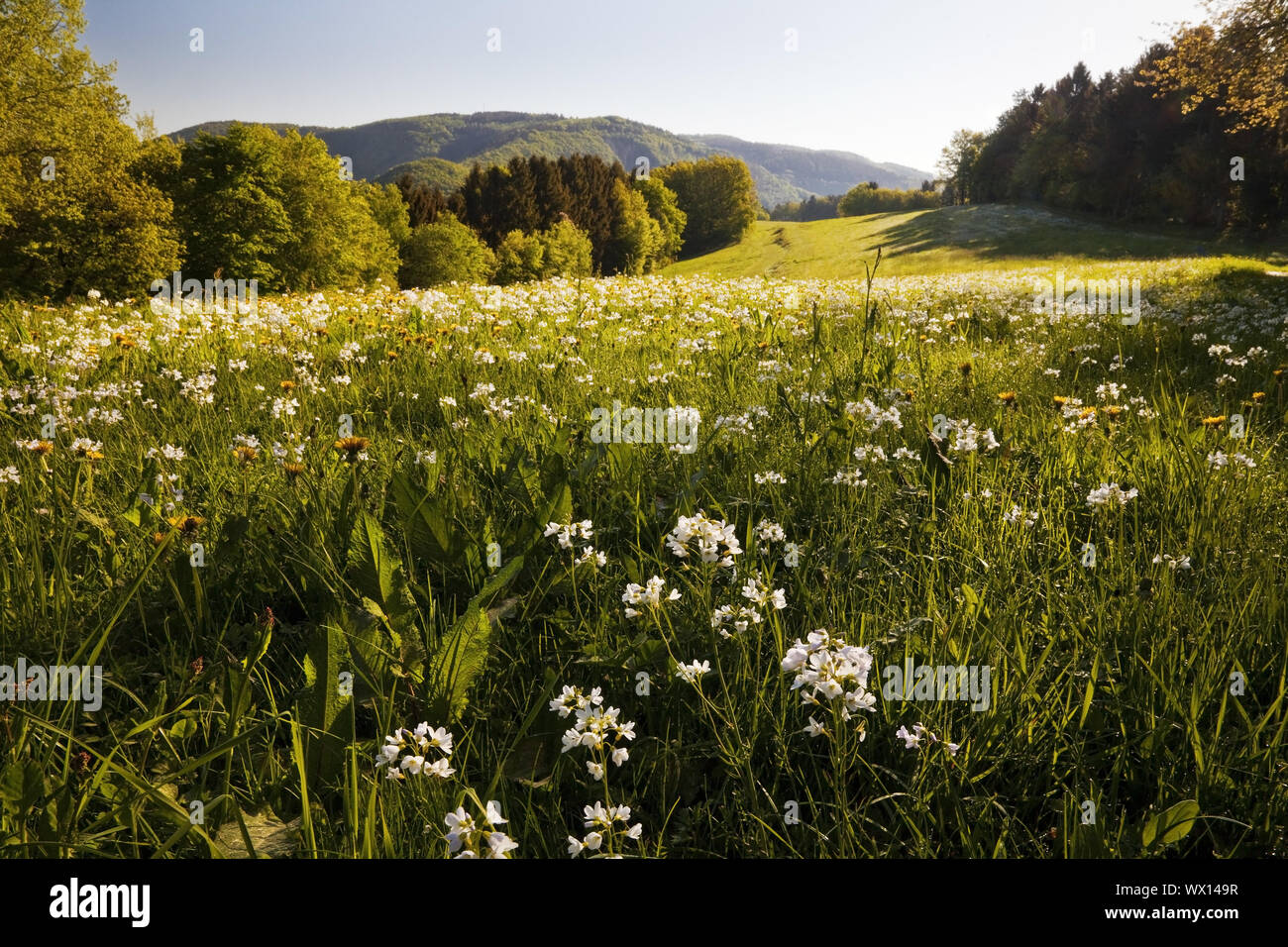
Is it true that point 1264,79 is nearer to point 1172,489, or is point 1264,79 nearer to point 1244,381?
point 1244,381

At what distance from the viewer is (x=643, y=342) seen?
7406 millimetres

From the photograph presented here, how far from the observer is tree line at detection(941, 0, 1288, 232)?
713 inches

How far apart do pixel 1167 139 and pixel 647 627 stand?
74.7 metres

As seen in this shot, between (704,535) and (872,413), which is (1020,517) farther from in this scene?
(704,535)

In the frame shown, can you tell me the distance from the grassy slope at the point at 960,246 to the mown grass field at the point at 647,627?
31043 mm

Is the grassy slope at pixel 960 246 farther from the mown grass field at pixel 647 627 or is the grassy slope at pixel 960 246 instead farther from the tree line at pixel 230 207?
the mown grass field at pixel 647 627

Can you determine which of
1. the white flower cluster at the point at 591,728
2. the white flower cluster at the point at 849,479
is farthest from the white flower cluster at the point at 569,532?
the white flower cluster at the point at 849,479

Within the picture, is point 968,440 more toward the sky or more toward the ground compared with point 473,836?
more toward the sky

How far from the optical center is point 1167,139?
5516 cm

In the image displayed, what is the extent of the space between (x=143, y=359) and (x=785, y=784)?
22.7 feet

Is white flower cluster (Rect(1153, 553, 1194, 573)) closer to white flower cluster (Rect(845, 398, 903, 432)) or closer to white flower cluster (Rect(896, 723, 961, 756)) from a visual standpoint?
white flower cluster (Rect(896, 723, 961, 756))

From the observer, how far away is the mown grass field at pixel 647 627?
1576 millimetres

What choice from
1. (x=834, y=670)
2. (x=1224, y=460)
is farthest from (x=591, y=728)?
(x=1224, y=460)

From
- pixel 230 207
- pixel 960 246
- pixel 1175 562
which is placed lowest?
pixel 1175 562
